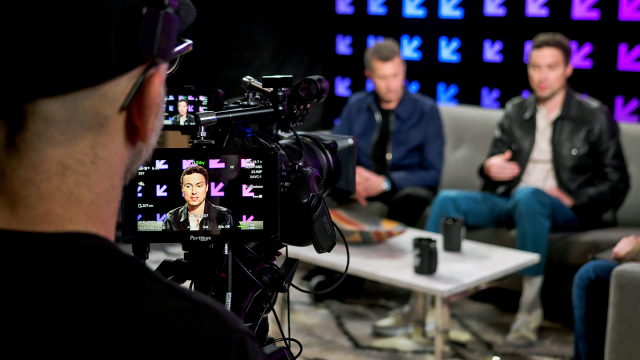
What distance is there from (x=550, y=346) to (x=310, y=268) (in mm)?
1254

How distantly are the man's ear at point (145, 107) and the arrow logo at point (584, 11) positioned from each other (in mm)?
3478

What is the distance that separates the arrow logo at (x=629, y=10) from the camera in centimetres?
346

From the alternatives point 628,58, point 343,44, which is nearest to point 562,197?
point 628,58

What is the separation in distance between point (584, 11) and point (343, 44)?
63.8 inches

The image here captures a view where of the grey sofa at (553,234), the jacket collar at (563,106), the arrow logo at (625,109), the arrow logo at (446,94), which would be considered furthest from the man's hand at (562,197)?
the arrow logo at (446,94)

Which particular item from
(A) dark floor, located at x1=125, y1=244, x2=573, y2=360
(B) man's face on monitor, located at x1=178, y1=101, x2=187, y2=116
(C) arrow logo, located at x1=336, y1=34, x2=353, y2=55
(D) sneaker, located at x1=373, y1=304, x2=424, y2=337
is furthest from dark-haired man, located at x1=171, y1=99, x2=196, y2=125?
(C) arrow logo, located at x1=336, y1=34, x2=353, y2=55

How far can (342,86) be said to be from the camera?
15.5 ft

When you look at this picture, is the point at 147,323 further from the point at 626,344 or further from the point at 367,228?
the point at 367,228

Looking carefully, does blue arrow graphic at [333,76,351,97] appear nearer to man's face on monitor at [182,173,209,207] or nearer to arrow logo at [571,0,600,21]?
arrow logo at [571,0,600,21]

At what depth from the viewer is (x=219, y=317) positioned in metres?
0.56

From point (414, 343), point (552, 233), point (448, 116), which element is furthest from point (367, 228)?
point (448, 116)

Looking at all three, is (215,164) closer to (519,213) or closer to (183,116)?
(183,116)

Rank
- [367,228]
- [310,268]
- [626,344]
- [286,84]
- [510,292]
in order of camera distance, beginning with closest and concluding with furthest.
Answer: [286,84] < [626,344] < [367,228] < [510,292] < [310,268]

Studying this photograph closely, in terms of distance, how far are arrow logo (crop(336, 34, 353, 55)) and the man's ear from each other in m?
4.15
